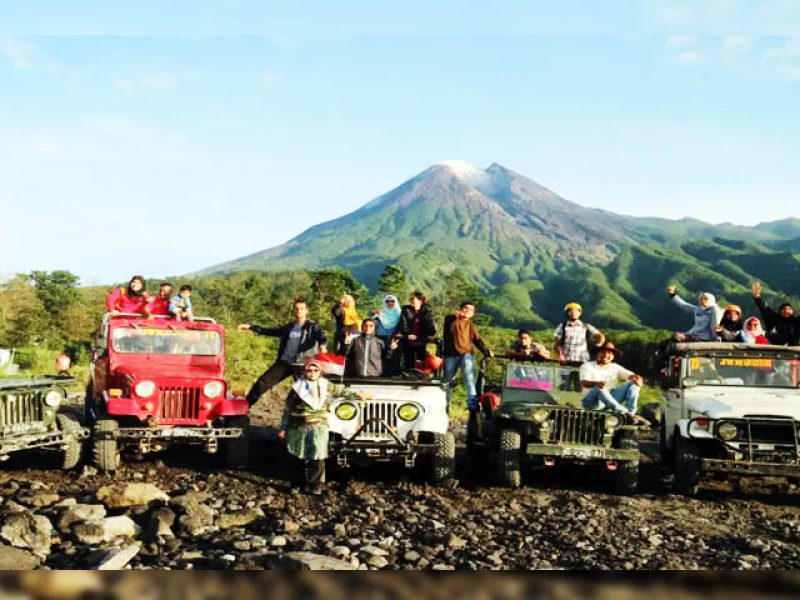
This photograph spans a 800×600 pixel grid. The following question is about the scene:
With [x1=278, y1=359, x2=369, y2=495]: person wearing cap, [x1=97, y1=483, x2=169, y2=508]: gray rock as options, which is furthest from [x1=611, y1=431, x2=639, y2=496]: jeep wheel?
[x1=97, y1=483, x2=169, y2=508]: gray rock

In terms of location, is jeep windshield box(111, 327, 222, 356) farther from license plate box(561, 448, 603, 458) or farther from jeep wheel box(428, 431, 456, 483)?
license plate box(561, 448, 603, 458)

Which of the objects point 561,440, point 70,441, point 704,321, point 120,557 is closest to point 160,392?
point 70,441

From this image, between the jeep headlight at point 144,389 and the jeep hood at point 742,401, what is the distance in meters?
6.51

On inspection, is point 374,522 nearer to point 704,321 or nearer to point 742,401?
point 742,401

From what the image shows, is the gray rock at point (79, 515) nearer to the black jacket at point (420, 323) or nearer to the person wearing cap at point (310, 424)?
the person wearing cap at point (310, 424)

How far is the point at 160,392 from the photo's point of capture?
10258 mm

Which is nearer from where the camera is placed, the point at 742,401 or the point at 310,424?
the point at 310,424

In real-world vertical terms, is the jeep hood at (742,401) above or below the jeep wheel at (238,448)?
above

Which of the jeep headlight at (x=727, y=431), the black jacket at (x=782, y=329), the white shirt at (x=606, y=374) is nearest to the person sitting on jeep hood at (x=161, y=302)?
the white shirt at (x=606, y=374)

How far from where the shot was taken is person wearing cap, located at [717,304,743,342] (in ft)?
38.2

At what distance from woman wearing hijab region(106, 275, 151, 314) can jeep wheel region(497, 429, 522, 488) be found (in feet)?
18.1

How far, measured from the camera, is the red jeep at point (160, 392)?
9.73 meters

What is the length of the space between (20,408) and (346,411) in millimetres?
3791

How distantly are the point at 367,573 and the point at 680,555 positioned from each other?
665cm
